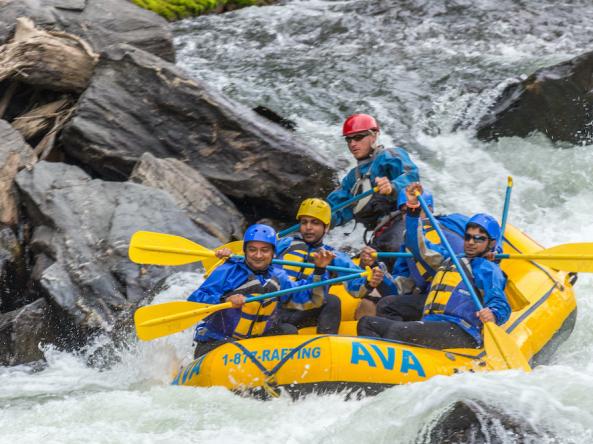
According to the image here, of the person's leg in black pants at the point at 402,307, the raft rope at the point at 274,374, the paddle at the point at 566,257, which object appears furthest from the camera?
the person's leg in black pants at the point at 402,307

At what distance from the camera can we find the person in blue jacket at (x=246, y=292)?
20.7 feet

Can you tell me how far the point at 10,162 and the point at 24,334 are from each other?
1.96 m

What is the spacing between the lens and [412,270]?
692 centimetres

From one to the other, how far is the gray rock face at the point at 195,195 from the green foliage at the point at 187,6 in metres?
5.59

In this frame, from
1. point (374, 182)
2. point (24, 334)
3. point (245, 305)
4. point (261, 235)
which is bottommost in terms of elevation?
point (24, 334)

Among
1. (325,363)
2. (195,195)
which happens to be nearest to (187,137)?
(195,195)

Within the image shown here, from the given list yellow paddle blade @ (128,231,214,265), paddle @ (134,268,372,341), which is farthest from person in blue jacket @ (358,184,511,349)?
yellow paddle blade @ (128,231,214,265)

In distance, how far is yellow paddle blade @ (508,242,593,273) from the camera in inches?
253

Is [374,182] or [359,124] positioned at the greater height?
[359,124]

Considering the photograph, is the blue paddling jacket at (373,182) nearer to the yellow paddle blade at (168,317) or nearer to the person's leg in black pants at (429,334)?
the person's leg in black pants at (429,334)

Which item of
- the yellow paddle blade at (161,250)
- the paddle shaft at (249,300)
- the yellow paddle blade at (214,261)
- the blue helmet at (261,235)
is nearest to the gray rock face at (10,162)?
the yellow paddle blade at (161,250)

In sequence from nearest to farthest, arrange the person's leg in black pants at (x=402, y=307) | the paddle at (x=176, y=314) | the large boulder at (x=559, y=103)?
the paddle at (x=176, y=314) < the person's leg in black pants at (x=402, y=307) < the large boulder at (x=559, y=103)

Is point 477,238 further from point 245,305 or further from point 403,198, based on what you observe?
point 245,305

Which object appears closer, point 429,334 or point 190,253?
point 429,334
